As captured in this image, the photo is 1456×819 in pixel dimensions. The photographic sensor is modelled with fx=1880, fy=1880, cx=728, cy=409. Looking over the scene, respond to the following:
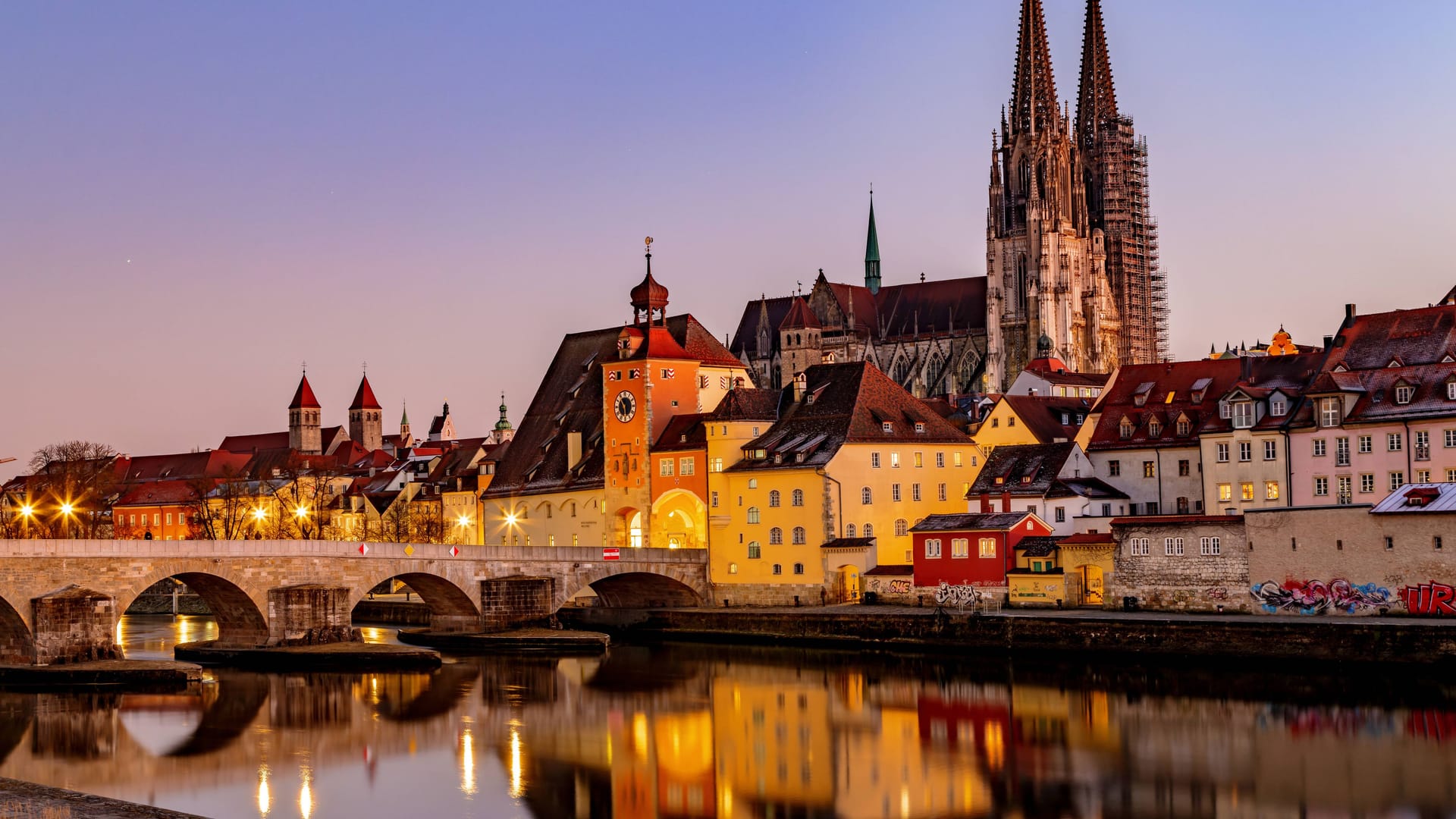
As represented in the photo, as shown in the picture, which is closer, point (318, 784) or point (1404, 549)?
point (318, 784)

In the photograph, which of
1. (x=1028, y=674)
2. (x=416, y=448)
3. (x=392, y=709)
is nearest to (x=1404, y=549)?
(x=1028, y=674)

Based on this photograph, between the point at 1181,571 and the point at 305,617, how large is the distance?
28.0m

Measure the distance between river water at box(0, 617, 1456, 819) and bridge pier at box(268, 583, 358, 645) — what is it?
387 cm

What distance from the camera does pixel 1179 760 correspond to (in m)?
38.4

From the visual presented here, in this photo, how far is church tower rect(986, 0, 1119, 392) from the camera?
144125mm

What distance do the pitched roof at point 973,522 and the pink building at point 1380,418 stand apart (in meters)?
9.33

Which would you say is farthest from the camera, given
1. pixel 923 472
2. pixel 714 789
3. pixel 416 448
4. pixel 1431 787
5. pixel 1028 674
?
pixel 416 448

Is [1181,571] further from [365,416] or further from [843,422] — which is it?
[365,416]

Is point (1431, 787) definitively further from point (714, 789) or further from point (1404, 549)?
point (1404, 549)

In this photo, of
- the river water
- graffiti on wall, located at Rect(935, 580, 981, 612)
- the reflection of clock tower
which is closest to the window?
graffiti on wall, located at Rect(935, 580, 981, 612)

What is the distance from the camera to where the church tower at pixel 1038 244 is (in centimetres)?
14412

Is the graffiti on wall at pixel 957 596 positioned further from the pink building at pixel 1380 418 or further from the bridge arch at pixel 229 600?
the bridge arch at pixel 229 600

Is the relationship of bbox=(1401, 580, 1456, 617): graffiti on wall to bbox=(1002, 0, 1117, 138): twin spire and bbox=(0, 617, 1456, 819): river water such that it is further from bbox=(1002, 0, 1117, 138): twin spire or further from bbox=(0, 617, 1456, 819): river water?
bbox=(1002, 0, 1117, 138): twin spire

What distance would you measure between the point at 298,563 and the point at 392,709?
13.7m
